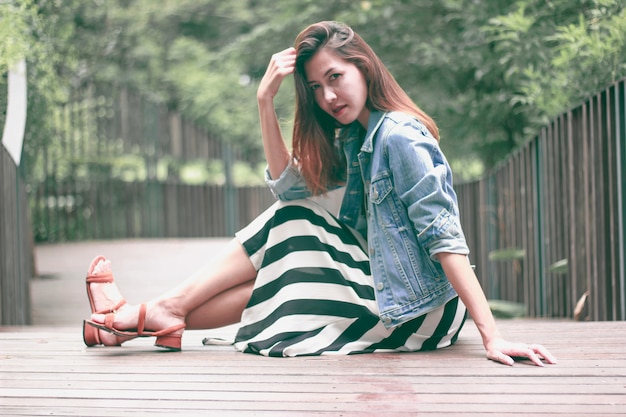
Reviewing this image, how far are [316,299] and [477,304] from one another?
1.91 feet

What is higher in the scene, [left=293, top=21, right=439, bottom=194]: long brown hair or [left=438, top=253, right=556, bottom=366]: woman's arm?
[left=293, top=21, right=439, bottom=194]: long brown hair

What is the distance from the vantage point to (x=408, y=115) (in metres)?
2.56

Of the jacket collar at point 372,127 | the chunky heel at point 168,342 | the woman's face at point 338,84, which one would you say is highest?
the woman's face at point 338,84

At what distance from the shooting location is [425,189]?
2.40 metres

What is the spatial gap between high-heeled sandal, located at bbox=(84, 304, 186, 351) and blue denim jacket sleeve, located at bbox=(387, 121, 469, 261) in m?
0.96

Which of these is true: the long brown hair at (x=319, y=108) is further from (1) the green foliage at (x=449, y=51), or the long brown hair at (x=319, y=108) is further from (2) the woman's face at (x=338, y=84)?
(1) the green foliage at (x=449, y=51)

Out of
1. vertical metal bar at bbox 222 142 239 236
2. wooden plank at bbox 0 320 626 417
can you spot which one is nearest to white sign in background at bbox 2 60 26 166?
wooden plank at bbox 0 320 626 417

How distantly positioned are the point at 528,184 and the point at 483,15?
229 centimetres

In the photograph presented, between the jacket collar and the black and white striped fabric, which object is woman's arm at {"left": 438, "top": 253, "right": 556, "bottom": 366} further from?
the jacket collar

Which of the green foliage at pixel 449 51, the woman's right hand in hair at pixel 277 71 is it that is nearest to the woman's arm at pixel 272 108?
the woman's right hand in hair at pixel 277 71

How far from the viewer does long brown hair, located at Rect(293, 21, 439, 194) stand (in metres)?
2.61

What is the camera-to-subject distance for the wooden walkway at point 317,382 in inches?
77.7

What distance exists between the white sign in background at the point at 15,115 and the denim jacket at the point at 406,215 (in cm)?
271

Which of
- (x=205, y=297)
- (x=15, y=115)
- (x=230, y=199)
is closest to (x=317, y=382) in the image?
(x=205, y=297)
